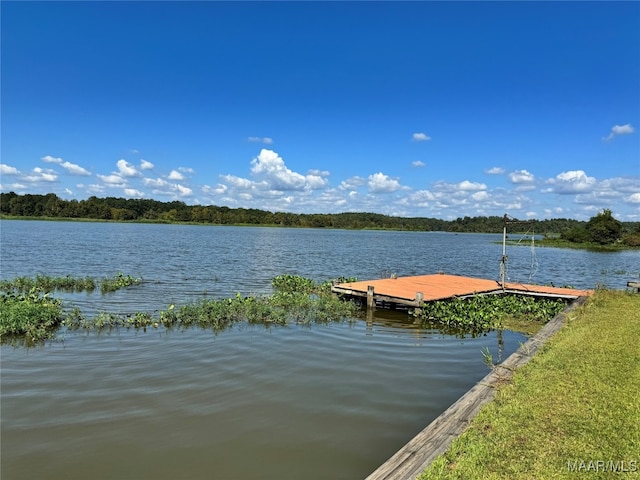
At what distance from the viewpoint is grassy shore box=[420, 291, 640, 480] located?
4.82 meters

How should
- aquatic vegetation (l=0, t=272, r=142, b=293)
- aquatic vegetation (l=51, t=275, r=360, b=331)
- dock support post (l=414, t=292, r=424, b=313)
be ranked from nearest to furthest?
aquatic vegetation (l=51, t=275, r=360, b=331) → dock support post (l=414, t=292, r=424, b=313) → aquatic vegetation (l=0, t=272, r=142, b=293)

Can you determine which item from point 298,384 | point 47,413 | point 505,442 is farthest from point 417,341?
point 47,413

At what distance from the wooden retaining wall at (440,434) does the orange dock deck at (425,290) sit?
9621 millimetres

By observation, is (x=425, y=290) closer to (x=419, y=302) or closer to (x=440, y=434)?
(x=419, y=302)

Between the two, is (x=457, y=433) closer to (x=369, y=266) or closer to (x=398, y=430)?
(x=398, y=430)

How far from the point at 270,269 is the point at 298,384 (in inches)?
998

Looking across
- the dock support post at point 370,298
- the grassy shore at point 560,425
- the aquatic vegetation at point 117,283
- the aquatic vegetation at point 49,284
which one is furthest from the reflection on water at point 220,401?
the aquatic vegetation at point 49,284

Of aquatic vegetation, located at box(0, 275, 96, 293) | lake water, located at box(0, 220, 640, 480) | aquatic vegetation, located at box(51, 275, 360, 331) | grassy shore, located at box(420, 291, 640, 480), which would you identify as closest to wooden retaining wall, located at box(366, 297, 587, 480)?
grassy shore, located at box(420, 291, 640, 480)

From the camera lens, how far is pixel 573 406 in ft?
21.0

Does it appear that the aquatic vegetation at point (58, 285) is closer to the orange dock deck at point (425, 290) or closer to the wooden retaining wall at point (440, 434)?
the orange dock deck at point (425, 290)

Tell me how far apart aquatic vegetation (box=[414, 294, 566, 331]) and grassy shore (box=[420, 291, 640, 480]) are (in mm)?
7239

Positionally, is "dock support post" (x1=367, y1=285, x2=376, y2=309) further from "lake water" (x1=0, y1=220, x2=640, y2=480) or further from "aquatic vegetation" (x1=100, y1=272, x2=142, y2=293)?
"aquatic vegetation" (x1=100, y1=272, x2=142, y2=293)

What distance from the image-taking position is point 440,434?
5.81 meters

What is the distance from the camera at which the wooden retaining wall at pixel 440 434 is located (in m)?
4.89
